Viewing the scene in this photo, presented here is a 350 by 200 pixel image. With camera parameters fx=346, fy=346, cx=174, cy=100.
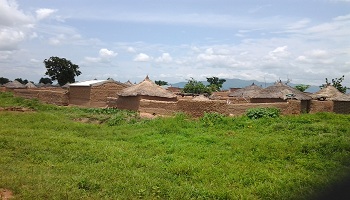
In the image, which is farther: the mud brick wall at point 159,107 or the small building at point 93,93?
the small building at point 93,93

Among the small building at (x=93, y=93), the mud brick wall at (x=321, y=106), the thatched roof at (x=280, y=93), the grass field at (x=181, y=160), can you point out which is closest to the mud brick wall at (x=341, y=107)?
the mud brick wall at (x=321, y=106)

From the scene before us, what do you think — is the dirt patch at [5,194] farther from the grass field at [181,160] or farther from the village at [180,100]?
the village at [180,100]

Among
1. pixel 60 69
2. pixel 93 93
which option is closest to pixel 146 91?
pixel 93 93

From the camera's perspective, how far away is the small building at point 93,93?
27.8 m

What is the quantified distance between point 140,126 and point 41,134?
4.44 metres

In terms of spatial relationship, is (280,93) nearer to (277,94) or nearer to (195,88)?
(277,94)

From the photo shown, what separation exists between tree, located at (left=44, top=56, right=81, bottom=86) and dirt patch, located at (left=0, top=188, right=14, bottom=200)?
52.6 meters

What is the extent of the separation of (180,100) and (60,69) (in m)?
42.9

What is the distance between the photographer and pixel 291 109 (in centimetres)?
1792

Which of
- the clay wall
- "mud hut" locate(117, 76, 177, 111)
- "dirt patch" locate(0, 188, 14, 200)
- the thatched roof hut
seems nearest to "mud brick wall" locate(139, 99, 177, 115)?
"mud hut" locate(117, 76, 177, 111)

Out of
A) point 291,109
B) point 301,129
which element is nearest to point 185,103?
point 291,109

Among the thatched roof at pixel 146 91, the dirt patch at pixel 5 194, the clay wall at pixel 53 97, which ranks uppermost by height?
the thatched roof at pixel 146 91

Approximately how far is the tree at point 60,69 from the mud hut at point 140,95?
3542 centimetres

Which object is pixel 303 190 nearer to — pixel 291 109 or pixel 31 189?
pixel 31 189
